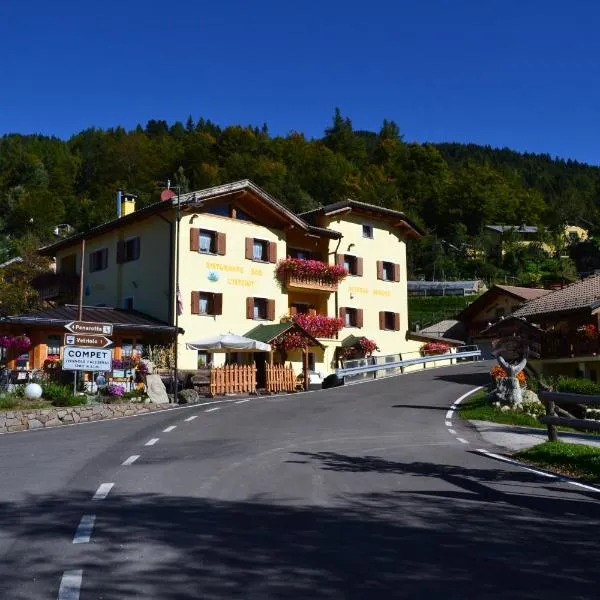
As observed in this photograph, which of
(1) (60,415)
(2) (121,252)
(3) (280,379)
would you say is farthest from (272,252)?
(1) (60,415)

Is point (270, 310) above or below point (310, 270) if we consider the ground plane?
below

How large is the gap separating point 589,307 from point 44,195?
2495 inches

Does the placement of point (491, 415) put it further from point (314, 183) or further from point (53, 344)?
point (314, 183)

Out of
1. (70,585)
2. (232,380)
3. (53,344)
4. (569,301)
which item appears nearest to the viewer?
(70,585)

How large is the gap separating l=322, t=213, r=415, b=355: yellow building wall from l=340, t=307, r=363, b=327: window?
26 cm

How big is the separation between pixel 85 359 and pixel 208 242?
50.0 ft

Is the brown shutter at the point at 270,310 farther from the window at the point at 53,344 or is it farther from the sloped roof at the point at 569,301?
the sloped roof at the point at 569,301

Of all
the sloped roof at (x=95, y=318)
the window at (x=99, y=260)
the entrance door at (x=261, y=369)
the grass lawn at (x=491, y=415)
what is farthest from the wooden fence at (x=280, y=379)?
the window at (x=99, y=260)

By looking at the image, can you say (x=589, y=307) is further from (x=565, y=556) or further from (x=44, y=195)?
(x=44, y=195)

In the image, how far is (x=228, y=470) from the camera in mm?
10609

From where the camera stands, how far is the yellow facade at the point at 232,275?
35625mm

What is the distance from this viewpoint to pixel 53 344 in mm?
30328

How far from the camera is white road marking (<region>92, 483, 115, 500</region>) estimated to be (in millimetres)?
8430

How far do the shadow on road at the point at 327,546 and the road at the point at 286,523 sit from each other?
17 mm
